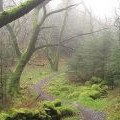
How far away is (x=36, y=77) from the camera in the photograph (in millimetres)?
38875

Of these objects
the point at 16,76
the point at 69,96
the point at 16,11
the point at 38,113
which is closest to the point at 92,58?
the point at 69,96

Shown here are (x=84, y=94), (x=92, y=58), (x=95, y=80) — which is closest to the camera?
(x=84, y=94)

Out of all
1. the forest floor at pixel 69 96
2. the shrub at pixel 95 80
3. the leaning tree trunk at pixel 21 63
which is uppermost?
the leaning tree trunk at pixel 21 63

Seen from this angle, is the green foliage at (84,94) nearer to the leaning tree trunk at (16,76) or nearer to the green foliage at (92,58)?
the green foliage at (92,58)

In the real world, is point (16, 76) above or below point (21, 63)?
below

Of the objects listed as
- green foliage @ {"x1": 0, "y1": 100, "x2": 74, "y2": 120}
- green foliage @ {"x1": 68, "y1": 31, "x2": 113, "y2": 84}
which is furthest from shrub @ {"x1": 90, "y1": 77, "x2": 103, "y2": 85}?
green foliage @ {"x1": 0, "y1": 100, "x2": 74, "y2": 120}

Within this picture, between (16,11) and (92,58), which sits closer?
(16,11)

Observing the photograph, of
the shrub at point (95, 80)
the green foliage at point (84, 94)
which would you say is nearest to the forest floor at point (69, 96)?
the green foliage at point (84, 94)

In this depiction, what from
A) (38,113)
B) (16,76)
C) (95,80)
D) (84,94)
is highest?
(16,76)

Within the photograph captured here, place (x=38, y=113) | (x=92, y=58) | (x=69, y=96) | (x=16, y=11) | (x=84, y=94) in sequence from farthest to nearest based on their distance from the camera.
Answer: (x=92, y=58) → (x=69, y=96) → (x=84, y=94) → (x=38, y=113) → (x=16, y=11)

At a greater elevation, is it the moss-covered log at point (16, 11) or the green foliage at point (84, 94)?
the moss-covered log at point (16, 11)

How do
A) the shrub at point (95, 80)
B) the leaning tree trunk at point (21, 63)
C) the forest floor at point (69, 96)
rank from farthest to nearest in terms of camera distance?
the shrub at point (95, 80)
the leaning tree trunk at point (21, 63)
the forest floor at point (69, 96)

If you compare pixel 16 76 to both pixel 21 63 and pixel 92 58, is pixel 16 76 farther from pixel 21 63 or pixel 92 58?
pixel 92 58

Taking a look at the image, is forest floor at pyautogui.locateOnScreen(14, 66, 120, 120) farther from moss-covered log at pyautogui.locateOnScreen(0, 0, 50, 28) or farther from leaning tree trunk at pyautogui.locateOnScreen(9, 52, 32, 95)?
moss-covered log at pyautogui.locateOnScreen(0, 0, 50, 28)
